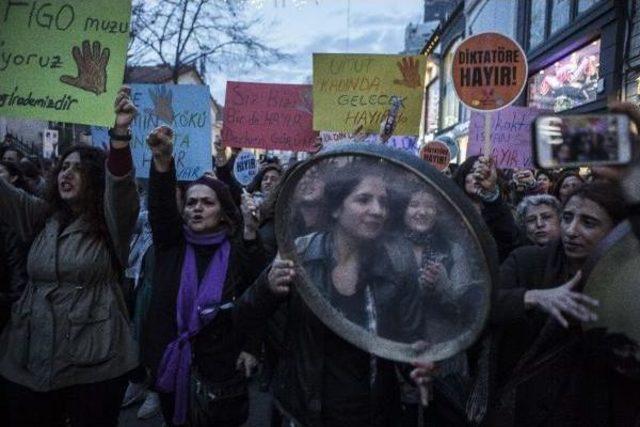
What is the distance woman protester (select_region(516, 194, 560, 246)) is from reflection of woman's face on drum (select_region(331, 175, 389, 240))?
8.17ft

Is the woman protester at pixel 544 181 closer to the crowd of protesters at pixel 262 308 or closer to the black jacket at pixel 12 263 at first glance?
the crowd of protesters at pixel 262 308

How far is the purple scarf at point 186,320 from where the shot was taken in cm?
305

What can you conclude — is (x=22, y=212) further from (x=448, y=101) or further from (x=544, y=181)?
(x=448, y=101)

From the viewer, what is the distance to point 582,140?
127cm

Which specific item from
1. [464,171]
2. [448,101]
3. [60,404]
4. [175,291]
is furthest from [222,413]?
[448,101]

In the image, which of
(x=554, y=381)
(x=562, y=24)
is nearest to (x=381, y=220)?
(x=554, y=381)

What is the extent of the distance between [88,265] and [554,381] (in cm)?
209

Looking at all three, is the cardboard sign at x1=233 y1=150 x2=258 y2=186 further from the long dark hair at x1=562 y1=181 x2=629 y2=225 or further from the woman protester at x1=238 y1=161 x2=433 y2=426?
the long dark hair at x1=562 y1=181 x2=629 y2=225

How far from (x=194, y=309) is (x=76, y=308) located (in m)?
0.54

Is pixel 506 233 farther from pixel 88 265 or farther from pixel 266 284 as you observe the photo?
pixel 88 265

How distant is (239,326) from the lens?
2.39 meters

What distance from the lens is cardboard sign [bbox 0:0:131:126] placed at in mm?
3471

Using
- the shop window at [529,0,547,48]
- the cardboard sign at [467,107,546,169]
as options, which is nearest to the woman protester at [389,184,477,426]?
the cardboard sign at [467,107,546,169]

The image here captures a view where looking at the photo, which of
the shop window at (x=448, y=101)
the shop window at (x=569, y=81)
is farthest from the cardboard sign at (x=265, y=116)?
the shop window at (x=448, y=101)
